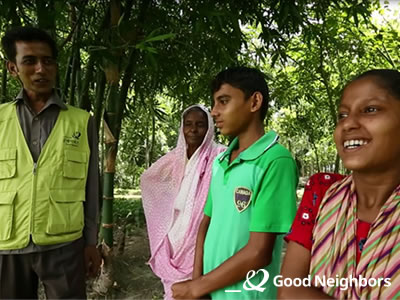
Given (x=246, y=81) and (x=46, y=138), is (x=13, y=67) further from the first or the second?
(x=246, y=81)

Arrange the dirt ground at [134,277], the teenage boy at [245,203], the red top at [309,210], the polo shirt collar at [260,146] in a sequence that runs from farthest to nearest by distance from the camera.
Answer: the dirt ground at [134,277] → the polo shirt collar at [260,146] → the teenage boy at [245,203] → the red top at [309,210]

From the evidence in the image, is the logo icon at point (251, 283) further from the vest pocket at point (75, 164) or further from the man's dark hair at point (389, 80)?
the vest pocket at point (75, 164)

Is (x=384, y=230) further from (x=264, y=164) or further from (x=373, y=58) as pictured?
(x=373, y=58)

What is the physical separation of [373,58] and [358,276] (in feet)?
16.9

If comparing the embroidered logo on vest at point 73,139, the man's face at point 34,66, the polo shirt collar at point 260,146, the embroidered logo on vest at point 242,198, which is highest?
the man's face at point 34,66

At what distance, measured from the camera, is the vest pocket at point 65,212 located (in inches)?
59.5

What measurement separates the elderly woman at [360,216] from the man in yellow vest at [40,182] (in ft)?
3.21

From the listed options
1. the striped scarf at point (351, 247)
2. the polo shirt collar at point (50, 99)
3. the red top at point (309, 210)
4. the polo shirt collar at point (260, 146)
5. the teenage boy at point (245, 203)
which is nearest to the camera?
the striped scarf at point (351, 247)

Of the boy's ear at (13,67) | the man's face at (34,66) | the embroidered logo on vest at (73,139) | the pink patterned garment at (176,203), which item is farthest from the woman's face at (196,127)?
the boy's ear at (13,67)

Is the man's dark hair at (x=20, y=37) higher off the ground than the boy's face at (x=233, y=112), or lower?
higher

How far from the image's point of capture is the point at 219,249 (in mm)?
1274

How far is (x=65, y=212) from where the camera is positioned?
61.1 inches

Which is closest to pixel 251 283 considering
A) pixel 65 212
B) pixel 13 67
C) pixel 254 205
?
pixel 254 205

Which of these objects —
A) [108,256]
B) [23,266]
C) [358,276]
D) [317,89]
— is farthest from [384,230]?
[317,89]
